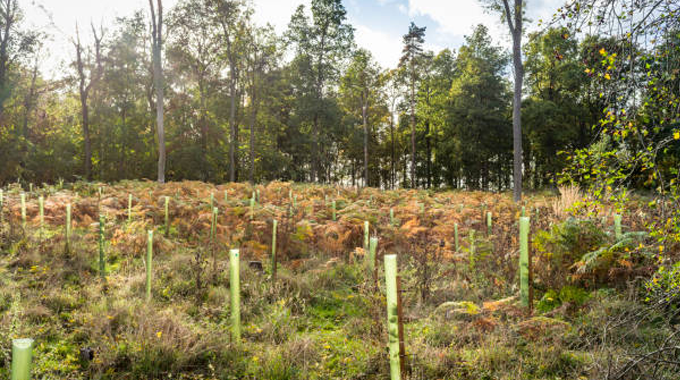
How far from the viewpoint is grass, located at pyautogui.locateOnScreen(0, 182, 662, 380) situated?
2.73 meters

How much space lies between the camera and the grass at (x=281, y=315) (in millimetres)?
2727

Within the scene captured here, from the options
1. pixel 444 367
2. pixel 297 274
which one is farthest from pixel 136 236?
pixel 444 367

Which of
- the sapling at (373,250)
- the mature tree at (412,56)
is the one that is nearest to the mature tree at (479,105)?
the mature tree at (412,56)

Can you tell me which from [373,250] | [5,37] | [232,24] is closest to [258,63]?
[232,24]

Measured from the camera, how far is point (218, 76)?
27.6 metres

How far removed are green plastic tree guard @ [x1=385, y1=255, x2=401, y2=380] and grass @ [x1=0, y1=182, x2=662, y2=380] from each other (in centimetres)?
32

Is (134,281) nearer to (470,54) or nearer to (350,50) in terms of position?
(350,50)

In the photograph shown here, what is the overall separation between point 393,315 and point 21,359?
1.77 metres

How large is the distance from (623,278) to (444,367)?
2664 millimetres

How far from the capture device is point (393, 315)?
7.50 feet

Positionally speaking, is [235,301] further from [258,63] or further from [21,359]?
[258,63]

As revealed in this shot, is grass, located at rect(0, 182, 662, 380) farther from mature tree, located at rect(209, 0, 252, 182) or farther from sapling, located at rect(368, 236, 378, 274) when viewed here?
mature tree, located at rect(209, 0, 252, 182)

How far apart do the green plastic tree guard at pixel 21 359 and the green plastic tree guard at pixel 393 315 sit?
66.1 inches

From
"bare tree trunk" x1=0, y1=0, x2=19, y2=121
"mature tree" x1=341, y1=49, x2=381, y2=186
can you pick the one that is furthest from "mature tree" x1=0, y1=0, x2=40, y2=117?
"mature tree" x1=341, y1=49, x2=381, y2=186
